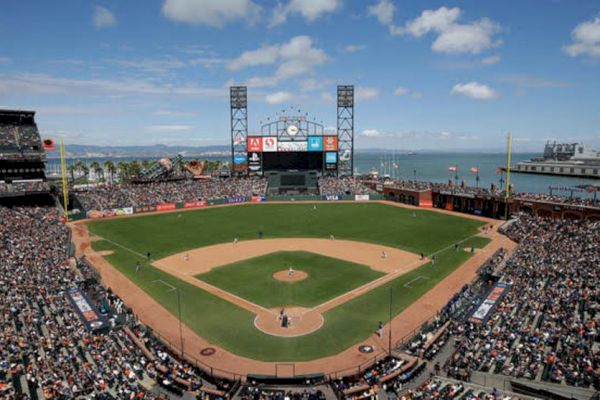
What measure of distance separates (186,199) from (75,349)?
2291 inches

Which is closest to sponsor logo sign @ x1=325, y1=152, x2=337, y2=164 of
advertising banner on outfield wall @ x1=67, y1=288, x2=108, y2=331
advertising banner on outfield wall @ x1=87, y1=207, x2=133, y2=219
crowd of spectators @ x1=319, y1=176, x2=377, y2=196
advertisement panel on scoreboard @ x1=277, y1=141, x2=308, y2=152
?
crowd of spectators @ x1=319, y1=176, x2=377, y2=196

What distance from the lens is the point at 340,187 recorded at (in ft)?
284

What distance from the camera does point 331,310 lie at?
29.0 metres

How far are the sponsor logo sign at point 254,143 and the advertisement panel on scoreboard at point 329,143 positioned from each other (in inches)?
534

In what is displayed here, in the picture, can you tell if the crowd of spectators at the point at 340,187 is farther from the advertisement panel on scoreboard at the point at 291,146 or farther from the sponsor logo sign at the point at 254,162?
the sponsor logo sign at the point at 254,162

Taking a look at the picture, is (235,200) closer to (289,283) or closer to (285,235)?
(285,235)

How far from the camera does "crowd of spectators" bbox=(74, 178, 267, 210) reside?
71625 millimetres

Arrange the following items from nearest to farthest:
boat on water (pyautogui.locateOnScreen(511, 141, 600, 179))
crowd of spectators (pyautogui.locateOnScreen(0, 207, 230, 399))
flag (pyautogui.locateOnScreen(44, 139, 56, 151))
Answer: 1. crowd of spectators (pyautogui.locateOnScreen(0, 207, 230, 399))
2. flag (pyautogui.locateOnScreen(44, 139, 56, 151))
3. boat on water (pyautogui.locateOnScreen(511, 141, 600, 179))

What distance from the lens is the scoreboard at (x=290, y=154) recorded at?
283 feet

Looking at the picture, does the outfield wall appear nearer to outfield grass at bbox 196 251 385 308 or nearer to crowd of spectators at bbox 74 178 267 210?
crowd of spectators at bbox 74 178 267 210

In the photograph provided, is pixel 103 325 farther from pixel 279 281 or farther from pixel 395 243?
pixel 395 243

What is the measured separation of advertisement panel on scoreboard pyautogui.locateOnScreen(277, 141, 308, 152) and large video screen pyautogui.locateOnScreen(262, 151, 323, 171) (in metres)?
2.92

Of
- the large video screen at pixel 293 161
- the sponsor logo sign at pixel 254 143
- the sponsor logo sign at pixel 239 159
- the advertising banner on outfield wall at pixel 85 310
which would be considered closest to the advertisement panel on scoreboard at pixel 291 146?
the large video screen at pixel 293 161

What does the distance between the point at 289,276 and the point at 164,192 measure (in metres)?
50.7
